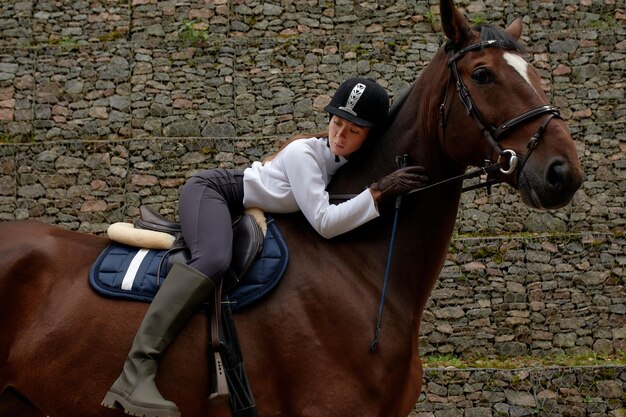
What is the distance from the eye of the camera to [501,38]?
327 centimetres

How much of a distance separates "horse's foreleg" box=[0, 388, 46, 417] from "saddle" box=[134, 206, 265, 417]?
1.19 meters

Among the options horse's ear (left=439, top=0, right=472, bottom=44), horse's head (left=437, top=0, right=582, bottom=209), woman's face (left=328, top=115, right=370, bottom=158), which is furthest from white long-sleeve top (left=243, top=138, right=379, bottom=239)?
horse's ear (left=439, top=0, right=472, bottom=44)

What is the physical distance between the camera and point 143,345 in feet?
10.7

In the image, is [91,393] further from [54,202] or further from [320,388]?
[54,202]

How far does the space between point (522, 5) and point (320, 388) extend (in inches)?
535

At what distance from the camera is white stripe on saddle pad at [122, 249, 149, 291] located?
3.53 meters

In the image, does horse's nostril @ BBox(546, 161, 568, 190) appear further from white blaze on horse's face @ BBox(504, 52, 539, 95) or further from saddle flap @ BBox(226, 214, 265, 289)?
saddle flap @ BBox(226, 214, 265, 289)

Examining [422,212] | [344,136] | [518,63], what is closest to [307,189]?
[344,136]

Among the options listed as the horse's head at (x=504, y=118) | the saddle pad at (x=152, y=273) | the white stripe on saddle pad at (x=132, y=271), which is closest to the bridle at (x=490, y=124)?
the horse's head at (x=504, y=118)

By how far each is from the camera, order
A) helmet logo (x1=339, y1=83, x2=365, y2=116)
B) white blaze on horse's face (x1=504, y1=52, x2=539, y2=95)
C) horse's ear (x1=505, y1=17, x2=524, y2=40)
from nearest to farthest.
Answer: white blaze on horse's face (x1=504, y1=52, x2=539, y2=95), helmet logo (x1=339, y1=83, x2=365, y2=116), horse's ear (x1=505, y1=17, x2=524, y2=40)

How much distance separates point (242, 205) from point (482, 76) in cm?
141

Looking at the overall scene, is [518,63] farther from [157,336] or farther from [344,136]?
[157,336]

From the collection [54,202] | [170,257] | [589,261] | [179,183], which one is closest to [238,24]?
[179,183]

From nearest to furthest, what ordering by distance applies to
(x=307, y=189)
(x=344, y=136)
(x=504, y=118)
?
1. (x=504, y=118)
2. (x=307, y=189)
3. (x=344, y=136)
